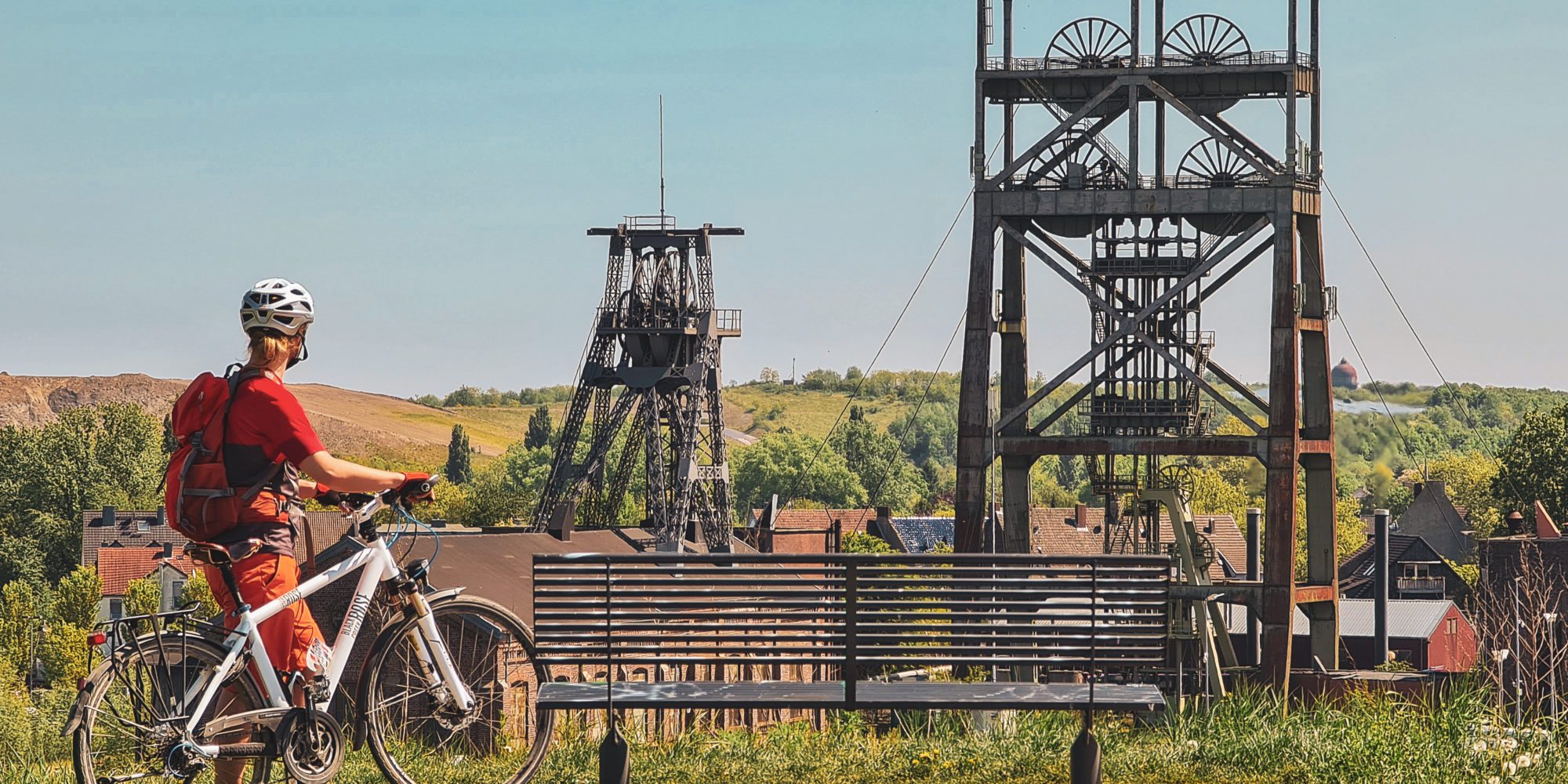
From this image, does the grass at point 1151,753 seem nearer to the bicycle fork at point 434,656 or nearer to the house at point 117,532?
the bicycle fork at point 434,656

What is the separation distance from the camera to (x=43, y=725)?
18172 mm

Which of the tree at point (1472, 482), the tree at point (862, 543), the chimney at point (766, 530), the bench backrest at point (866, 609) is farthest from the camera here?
the tree at point (1472, 482)

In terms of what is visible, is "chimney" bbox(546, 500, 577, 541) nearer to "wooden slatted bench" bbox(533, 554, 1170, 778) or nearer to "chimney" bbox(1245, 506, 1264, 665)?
"chimney" bbox(1245, 506, 1264, 665)

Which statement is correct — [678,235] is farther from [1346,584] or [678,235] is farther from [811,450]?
[811,450]

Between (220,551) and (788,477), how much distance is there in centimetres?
16422

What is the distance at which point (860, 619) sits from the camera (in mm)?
9711

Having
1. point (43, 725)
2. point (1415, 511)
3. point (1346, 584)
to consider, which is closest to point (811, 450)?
point (1415, 511)

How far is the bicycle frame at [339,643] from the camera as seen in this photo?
7.82m

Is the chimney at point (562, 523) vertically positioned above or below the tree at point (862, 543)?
above

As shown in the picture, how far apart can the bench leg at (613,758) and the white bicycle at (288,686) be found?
0.37 metres

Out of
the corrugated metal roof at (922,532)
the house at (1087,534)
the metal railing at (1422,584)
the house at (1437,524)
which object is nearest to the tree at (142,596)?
the house at (1087,534)

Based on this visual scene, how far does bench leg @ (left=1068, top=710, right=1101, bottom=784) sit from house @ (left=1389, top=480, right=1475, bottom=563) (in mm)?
102158

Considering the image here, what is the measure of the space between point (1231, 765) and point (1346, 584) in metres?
67.3

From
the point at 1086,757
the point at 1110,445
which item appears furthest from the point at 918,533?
the point at 1086,757
